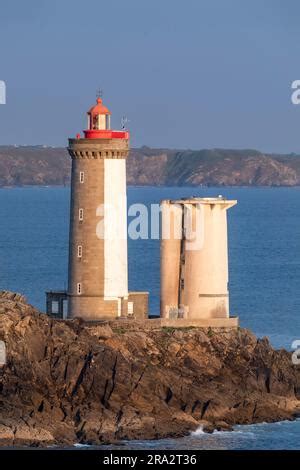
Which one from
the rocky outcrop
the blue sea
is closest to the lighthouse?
the rocky outcrop

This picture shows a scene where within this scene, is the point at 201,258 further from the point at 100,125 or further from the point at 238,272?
the point at 238,272

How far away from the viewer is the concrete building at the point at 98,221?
53.6 metres

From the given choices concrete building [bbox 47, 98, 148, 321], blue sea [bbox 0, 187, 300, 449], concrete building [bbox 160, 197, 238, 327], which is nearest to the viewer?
blue sea [bbox 0, 187, 300, 449]

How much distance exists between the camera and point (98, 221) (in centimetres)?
5366

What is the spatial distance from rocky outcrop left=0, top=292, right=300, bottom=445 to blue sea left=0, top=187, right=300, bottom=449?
822mm

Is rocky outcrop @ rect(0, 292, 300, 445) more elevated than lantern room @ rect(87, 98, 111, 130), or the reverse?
lantern room @ rect(87, 98, 111, 130)

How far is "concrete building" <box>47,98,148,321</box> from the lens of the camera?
176 feet

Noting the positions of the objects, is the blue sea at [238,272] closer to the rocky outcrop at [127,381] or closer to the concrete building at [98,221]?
the rocky outcrop at [127,381]

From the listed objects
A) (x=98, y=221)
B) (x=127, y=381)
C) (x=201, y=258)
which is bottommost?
(x=127, y=381)

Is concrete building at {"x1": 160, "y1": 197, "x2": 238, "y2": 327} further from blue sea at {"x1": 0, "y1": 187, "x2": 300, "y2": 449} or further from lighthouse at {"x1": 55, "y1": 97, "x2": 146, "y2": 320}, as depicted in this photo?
blue sea at {"x1": 0, "y1": 187, "x2": 300, "y2": 449}

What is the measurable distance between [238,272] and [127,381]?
129ft

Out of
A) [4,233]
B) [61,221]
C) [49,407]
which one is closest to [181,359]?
[49,407]

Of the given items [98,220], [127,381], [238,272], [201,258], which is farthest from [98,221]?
[238,272]
